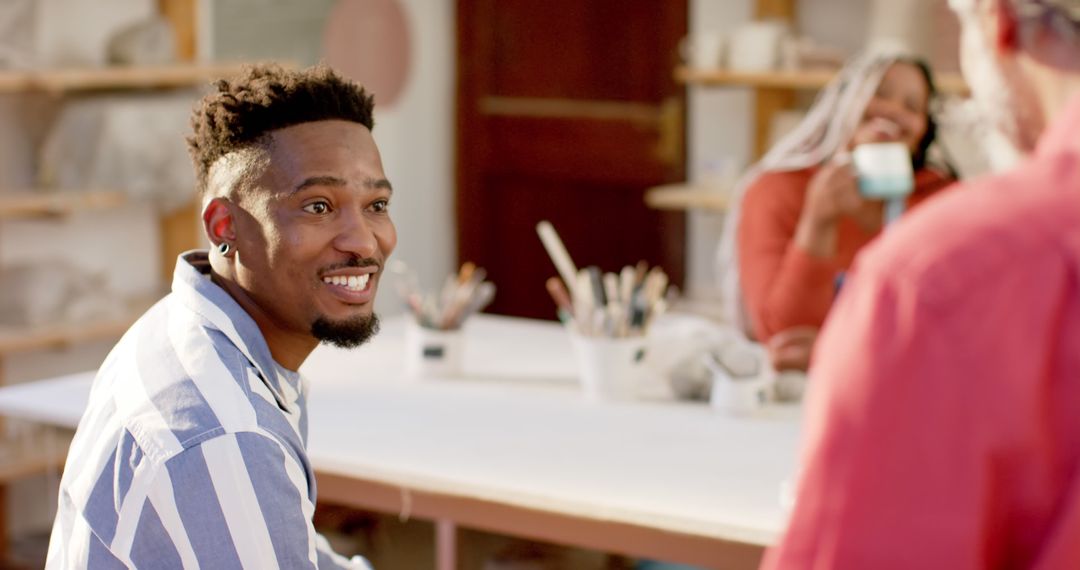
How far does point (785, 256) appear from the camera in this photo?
300 centimetres

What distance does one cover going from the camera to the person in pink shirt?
847 mm

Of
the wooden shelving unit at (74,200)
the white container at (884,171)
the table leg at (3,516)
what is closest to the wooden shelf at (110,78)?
the wooden shelving unit at (74,200)

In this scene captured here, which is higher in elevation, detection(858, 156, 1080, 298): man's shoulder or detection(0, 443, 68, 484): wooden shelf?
detection(858, 156, 1080, 298): man's shoulder

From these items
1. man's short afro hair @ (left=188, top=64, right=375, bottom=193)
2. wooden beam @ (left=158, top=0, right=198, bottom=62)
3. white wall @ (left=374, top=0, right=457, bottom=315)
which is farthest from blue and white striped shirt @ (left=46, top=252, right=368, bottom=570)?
white wall @ (left=374, top=0, right=457, bottom=315)

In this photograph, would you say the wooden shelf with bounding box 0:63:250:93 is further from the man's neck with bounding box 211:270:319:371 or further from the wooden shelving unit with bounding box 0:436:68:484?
the man's neck with bounding box 211:270:319:371

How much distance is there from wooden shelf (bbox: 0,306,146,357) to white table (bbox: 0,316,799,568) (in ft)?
3.77

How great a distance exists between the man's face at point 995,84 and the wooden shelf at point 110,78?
2.89 metres

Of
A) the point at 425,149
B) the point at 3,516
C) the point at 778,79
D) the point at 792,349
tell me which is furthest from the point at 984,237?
the point at 425,149

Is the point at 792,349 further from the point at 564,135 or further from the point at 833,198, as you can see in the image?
the point at 564,135

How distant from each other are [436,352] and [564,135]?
2505 millimetres

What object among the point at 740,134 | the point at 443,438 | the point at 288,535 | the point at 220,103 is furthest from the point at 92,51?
the point at 288,535

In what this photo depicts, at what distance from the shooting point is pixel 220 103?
5.06ft

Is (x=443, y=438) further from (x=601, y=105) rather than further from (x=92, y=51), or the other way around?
(x=601, y=105)

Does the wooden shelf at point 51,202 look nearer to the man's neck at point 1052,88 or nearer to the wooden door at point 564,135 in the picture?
the wooden door at point 564,135
